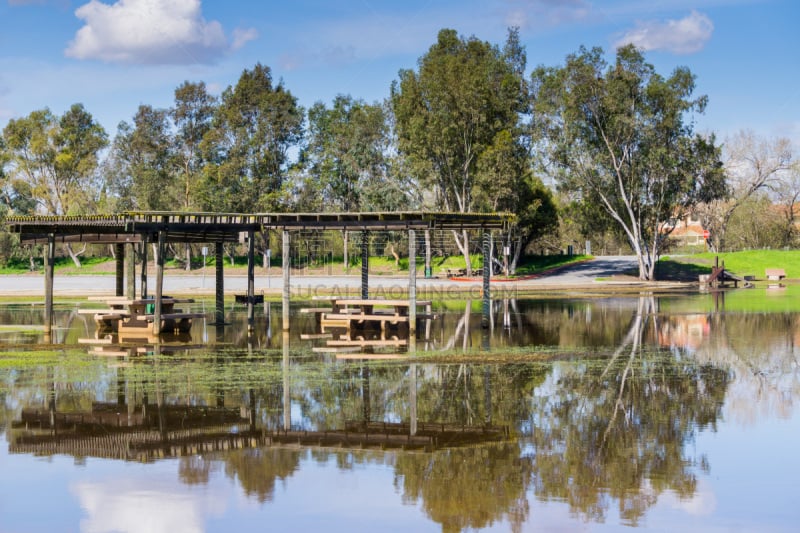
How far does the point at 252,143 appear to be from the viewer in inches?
3041

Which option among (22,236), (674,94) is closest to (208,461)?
(22,236)

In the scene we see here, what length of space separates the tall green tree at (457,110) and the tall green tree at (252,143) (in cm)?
1681

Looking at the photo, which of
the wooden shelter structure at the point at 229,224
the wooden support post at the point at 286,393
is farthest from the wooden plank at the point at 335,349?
the wooden shelter structure at the point at 229,224

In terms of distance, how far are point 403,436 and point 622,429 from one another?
3.11m

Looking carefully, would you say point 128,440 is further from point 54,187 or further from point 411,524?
point 54,187

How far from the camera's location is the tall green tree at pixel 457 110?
58438 millimetres

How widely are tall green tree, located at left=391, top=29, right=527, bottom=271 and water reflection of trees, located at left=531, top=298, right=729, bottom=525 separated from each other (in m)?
39.7

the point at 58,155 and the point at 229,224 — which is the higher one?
the point at 58,155

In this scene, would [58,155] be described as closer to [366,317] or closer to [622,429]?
[366,317]

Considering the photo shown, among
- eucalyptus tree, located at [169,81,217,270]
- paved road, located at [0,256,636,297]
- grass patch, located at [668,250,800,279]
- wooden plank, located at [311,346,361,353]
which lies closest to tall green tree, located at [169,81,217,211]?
eucalyptus tree, located at [169,81,217,270]

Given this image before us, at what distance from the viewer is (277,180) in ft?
263

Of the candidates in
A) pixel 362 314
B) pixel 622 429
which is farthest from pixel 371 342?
pixel 622 429

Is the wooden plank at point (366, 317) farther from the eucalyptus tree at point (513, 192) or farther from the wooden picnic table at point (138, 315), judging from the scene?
the eucalyptus tree at point (513, 192)

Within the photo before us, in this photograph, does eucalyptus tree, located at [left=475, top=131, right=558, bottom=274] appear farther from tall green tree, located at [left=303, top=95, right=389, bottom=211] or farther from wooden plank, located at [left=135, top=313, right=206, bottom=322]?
wooden plank, located at [left=135, top=313, right=206, bottom=322]
